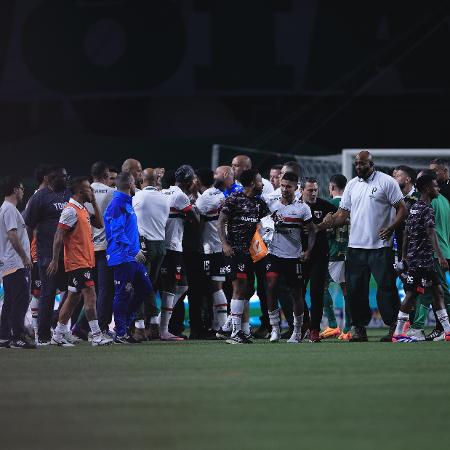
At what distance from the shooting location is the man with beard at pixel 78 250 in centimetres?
1322

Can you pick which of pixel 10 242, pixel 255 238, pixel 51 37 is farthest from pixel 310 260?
pixel 51 37

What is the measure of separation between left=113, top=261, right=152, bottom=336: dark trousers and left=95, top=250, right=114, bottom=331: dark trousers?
18.5 inches

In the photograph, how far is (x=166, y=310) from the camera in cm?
1487

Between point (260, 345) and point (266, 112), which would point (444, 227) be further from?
point (266, 112)

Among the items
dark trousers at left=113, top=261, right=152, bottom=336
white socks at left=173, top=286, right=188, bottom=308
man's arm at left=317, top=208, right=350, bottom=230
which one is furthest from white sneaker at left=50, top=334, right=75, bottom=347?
man's arm at left=317, top=208, right=350, bottom=230

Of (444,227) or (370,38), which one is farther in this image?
(370,38)

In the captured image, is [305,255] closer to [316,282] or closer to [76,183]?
[316,282]

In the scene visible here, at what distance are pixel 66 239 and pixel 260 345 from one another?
234cm

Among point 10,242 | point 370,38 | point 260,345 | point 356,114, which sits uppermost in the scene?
point 370,38

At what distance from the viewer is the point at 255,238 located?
13.5 meters

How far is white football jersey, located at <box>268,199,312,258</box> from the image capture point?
44.8ft

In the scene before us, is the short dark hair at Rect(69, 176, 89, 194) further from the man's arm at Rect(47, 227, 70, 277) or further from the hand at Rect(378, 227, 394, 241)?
the hand at Rect(378, 227, 394, 241)

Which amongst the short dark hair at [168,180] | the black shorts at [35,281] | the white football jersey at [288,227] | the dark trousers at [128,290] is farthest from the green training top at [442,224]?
the black shorts at [35,281]

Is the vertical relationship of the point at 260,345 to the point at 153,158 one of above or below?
below
